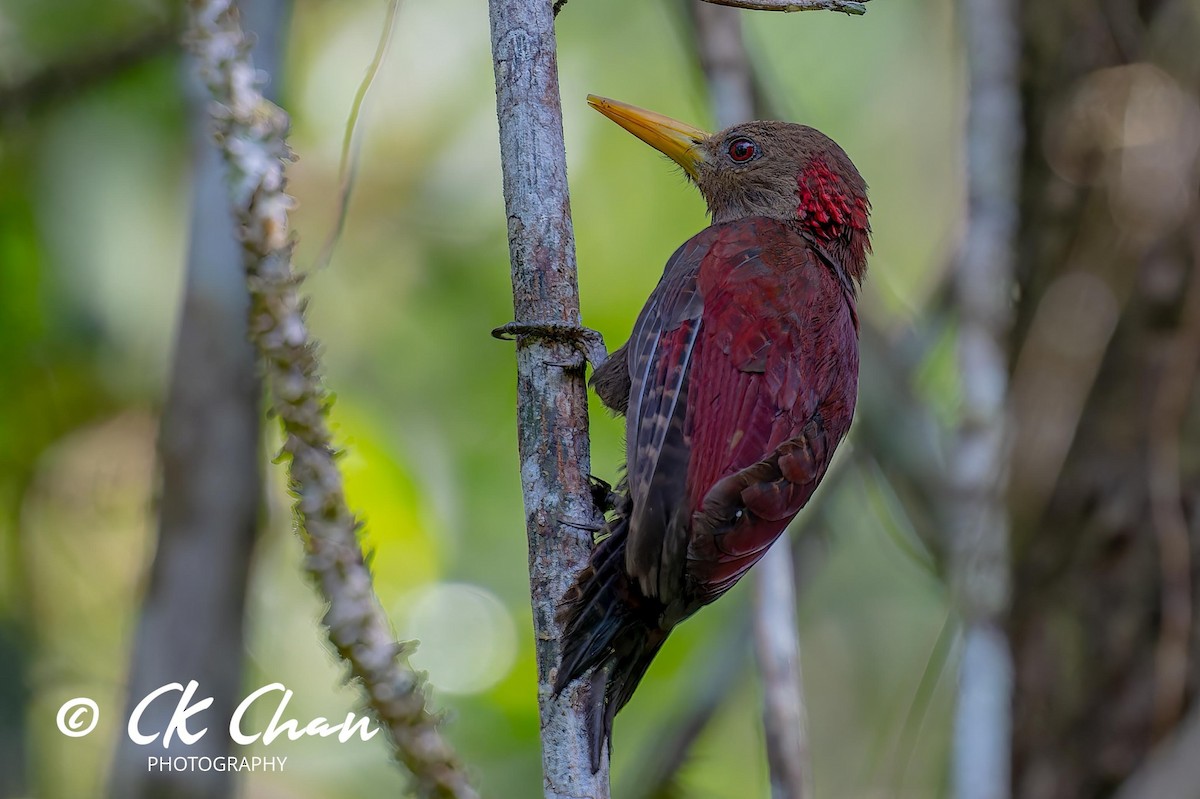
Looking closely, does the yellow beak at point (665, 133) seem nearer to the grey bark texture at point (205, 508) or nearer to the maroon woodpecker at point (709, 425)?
→ the maroon woodpecker at point (709, 425)

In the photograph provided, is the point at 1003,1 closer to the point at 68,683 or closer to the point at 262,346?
the point at 262,346

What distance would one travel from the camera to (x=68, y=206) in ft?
14.5

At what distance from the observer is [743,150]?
11.8ft

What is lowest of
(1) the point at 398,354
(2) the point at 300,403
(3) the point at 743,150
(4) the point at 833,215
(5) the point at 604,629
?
(5) the point at 604,629

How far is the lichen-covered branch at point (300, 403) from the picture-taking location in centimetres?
154

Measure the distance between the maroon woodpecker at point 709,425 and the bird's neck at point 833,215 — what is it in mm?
53

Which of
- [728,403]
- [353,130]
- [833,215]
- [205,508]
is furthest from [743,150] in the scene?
[205,508]

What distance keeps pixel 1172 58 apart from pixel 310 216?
3.12 metres

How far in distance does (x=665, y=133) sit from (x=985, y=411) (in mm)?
1221

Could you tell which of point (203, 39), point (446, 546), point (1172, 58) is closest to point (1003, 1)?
point (1172, 58)

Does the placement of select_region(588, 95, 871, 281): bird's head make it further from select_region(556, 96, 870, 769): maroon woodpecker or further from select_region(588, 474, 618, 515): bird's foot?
select_region(588, 474, 618, 515): bird's foot

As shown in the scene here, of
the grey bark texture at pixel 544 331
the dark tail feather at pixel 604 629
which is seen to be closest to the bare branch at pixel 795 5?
the grey bark texture at pixel 544 331

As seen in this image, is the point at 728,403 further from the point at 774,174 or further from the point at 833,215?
the point at 774,174

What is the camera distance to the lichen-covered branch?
5.07 feet
